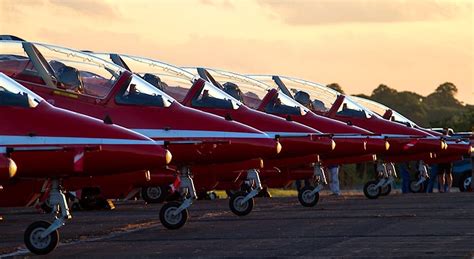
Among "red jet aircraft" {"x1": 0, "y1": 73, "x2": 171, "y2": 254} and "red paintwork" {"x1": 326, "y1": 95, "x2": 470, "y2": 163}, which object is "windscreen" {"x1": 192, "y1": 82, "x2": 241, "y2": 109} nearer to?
"red jet aircraft" {"x1": 0, "y1": 73, "x2": 171, "y2": 254}

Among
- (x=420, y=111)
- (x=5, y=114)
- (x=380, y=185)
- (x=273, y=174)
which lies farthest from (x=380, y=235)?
(x=420, y=111)

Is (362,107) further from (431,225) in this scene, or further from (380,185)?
(431,225)

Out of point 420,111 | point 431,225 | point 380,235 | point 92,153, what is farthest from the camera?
point 420,111

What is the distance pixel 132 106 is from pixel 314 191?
703 cm

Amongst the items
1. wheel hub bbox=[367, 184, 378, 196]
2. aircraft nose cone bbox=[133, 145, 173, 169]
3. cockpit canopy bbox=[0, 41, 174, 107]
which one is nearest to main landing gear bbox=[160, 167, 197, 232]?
cockpit canopy bbox=[0, 41, 174, 107]

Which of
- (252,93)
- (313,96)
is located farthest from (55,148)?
(313,96)

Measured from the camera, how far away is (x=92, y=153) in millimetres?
17031

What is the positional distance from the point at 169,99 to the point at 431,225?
4.58 m

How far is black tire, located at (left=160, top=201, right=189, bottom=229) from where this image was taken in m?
20.6

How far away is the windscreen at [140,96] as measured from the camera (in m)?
21.9

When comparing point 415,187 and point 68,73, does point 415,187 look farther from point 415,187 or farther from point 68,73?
point 68,73

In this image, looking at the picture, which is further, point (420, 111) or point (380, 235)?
point (420, 111)

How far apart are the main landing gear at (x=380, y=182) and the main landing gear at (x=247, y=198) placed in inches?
352

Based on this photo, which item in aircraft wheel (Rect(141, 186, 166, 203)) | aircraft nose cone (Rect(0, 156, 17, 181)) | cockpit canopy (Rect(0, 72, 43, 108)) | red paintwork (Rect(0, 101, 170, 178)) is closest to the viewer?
aircraft nose cone (Rect(0, 156, 17, 181))
